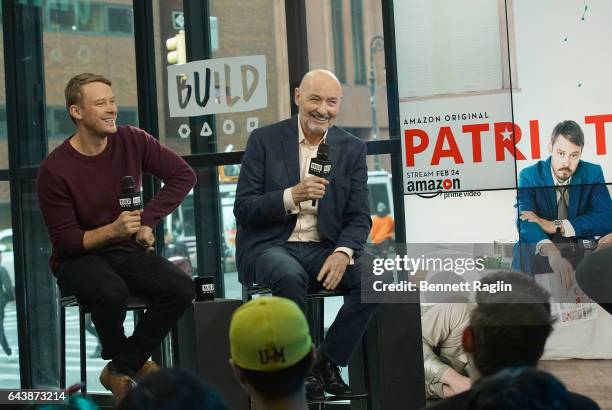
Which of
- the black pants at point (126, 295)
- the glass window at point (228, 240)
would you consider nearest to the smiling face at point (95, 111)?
the black pants at point (126, 295)

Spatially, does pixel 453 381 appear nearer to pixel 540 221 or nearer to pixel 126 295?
pixel 540 221

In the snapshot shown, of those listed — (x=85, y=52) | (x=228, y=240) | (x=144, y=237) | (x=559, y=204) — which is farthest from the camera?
(x=85, y=52)

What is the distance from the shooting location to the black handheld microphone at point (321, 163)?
3.77 metres

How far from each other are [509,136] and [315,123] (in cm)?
108

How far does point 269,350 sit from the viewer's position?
2084 millimetres

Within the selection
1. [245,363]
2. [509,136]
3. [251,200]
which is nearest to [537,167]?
[509,136]

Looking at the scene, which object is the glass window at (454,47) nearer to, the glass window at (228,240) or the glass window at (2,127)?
the glass window at (228,240)

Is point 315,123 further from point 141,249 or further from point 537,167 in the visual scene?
point 537,167

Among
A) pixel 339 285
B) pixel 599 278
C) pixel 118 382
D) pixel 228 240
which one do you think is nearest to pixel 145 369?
pixel 118 382

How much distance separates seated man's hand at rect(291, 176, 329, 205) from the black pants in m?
0.59

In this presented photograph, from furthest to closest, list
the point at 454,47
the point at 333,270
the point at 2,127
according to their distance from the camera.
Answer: the point at 2,127 → the point at 454,47 → the point at 333,270

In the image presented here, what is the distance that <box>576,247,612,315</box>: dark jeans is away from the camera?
3.77 meters

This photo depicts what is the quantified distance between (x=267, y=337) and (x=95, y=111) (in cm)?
220

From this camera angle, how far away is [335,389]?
12.3 feet
